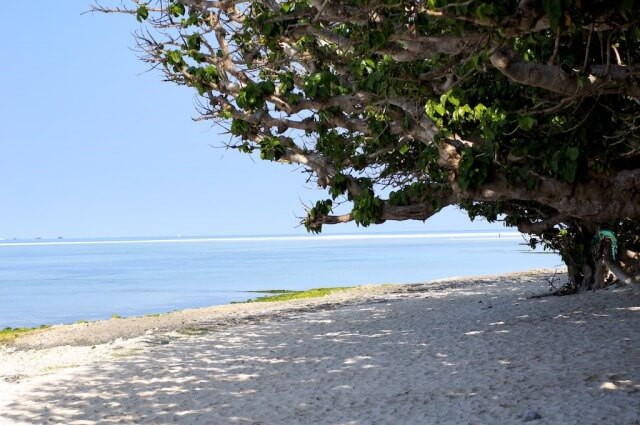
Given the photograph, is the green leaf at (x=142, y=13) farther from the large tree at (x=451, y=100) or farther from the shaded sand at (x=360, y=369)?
the shaded sand at (x=360, y=369)

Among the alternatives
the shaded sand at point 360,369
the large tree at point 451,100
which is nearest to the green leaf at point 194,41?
the large tree at point 451,100

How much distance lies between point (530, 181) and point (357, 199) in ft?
10.9

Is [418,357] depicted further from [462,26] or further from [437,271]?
[437,271]

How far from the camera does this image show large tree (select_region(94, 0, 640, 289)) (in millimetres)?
7031

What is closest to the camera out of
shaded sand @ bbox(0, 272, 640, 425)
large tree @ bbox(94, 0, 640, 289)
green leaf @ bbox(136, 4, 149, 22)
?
large tree @ bbox(94, 0, 640, 289)

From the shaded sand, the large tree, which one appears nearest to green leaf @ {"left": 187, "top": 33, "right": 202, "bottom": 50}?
the large tree

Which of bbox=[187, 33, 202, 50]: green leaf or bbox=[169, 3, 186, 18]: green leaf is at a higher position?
bbox=[169, 3, 186, 18]: green leaf

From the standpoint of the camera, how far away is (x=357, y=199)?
12.4 meters

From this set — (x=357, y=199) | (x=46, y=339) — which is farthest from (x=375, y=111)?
(x=46, y=339)

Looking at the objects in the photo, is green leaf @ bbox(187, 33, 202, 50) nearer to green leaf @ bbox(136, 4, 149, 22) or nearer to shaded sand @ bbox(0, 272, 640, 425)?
green leaf @ bbox(136, 4, 149, 22)

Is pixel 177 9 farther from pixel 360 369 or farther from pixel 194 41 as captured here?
pixel 360 369

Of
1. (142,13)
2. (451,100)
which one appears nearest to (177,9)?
(142,13)

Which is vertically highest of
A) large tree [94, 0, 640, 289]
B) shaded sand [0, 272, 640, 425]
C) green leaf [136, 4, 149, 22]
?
green leaf [136, 4, 149, 22]

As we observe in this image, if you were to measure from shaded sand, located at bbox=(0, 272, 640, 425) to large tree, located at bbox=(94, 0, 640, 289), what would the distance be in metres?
1.78
